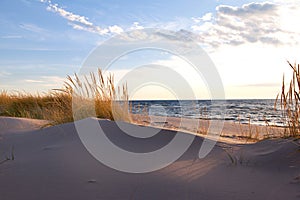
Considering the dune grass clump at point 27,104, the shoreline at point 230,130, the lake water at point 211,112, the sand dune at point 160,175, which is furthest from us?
the dune grass clump at point 27,104

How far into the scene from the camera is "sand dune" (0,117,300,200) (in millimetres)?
1661

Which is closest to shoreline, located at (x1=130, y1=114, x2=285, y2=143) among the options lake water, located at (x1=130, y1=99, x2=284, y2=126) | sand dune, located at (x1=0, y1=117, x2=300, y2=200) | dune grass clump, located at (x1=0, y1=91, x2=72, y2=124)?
lake water, located at (x1=130, y1=99, x2=284, y2=126)

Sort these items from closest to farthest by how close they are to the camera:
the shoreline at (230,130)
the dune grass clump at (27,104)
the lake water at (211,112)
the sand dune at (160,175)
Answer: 1. the sand dune at (160,175)
2. the shoreline at (230,130)
3. the lake water at (211,112)
4. the dune grass clump at (27,104)

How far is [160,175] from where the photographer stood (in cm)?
196

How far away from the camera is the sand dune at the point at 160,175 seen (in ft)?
5.45

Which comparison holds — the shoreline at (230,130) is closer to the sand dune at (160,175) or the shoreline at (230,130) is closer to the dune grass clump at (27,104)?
the sand dune at (160,175)

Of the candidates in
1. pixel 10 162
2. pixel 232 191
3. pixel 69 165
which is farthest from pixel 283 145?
pixel 10 162

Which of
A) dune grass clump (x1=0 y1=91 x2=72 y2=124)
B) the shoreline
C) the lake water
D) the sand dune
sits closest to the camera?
the sand dune

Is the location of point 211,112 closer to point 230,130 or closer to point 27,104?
point 230,130

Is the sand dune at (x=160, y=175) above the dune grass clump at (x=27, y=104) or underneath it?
underneath

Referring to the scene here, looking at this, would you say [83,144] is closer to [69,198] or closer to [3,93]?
[69,198]

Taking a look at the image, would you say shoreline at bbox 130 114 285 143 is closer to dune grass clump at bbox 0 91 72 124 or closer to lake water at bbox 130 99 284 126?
lake water at bbox 130 99 284 126

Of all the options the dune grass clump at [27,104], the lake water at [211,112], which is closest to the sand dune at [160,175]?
the lake water at [211,112]

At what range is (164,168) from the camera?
210cm
